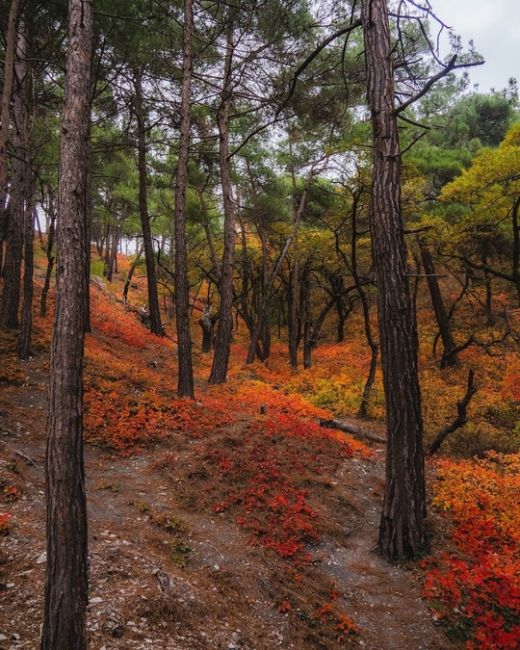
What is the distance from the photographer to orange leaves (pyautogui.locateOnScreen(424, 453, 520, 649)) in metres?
4.45

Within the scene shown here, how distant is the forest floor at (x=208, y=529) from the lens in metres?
4.21

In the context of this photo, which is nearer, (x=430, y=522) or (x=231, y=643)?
(x=231, y=643)

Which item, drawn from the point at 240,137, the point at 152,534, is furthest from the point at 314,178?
the point at 152,534

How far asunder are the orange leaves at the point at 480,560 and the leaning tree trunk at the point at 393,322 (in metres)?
0.63

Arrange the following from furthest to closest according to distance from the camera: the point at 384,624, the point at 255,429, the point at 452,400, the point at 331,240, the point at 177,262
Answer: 1. the point at 331,240
2. the point at 452,400
3. the point at 177,262
4. the point at 255,429
5. the point at 384,624

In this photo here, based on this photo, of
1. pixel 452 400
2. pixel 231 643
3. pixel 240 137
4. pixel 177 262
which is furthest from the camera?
pixel 240 137

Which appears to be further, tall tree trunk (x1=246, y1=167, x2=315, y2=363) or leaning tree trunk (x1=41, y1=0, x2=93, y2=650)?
tall tree trunk (x1=246, y1=167, x2=315, y2=363)

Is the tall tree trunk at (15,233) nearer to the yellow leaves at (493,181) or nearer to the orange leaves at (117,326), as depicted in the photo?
the orange leaves at (117,326)

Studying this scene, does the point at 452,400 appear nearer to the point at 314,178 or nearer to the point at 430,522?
the point at 430,522

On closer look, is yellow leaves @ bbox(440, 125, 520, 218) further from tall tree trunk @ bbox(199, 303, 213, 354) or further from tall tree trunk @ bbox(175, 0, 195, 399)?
tall tree trunk @ bbox(199, 303, 213, 354)

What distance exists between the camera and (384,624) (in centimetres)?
471

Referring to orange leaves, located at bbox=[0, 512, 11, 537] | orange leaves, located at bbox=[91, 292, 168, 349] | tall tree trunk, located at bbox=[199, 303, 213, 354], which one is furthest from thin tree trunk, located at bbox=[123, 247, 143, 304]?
orange leaves, located at bbox=[0, 512, 11, 537]

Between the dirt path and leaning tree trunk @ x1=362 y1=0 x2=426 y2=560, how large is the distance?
0.70m

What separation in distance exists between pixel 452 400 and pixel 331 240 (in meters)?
8.42
